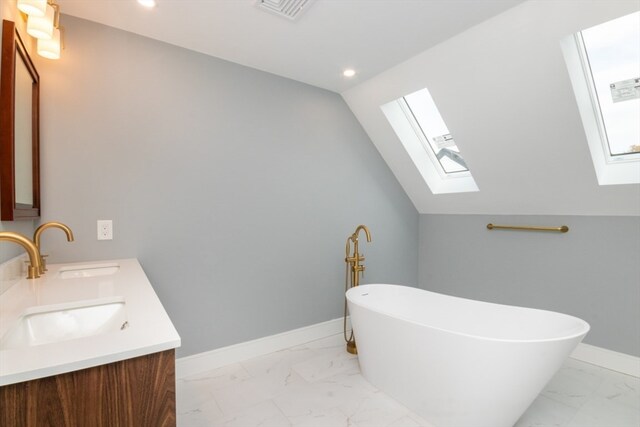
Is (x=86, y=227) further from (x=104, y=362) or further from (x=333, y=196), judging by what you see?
(x=333, y=196)

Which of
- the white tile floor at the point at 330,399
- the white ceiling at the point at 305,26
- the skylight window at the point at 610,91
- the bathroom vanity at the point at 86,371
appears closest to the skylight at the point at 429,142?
the white ceiling at the point at 305,26

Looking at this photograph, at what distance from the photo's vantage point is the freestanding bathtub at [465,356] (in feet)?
4.88

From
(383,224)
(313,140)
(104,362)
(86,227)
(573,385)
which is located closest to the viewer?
(104,362)

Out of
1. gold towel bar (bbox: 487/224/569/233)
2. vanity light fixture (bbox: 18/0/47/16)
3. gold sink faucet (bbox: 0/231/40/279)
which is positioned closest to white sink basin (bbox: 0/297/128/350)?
gold sink faucet (bbox: 0/231/40/279)

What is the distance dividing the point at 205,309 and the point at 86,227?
3.02 feet

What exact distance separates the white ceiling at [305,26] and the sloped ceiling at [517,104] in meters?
0.16

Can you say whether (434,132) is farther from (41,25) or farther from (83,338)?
(83,338)

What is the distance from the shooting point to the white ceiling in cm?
180

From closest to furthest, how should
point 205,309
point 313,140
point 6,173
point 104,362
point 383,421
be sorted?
1. point 104,362
2. point 6,173
3. point 383,421
4. point 205,309
5. point 313,140

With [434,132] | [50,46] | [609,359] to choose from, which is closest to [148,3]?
[50,46]

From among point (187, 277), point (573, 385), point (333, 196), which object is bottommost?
point (573, 385)

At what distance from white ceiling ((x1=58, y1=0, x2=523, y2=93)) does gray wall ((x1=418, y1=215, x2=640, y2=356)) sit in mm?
1759

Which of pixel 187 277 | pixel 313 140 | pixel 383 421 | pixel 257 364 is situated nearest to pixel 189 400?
pixel 257 364

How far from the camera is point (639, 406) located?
1.94m
